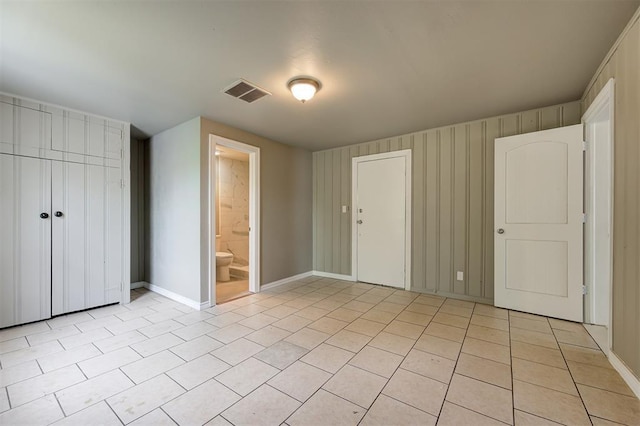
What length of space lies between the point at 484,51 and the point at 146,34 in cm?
233

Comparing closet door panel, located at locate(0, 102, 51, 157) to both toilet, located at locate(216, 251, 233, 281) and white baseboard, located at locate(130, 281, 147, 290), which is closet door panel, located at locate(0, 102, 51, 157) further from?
toilet, located at locate(216, 251, 233, 281)

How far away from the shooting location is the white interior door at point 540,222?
272cm

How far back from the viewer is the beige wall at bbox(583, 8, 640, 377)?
1.66 meters

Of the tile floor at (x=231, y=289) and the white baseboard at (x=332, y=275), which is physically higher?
the white baseboard at (x=332, y=275)

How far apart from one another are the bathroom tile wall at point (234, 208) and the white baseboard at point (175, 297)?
5.20ft

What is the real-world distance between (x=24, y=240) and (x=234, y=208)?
3191 mm

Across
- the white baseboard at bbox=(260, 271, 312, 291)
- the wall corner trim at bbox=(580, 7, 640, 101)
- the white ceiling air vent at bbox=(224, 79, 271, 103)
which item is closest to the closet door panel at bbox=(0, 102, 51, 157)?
the white ceiling air vent at bbox=(224, 79, 271, 103)

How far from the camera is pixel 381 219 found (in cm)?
419

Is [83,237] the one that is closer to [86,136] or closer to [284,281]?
[86,136]

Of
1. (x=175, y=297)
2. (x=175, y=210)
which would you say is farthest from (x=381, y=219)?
(x=175, y=297)

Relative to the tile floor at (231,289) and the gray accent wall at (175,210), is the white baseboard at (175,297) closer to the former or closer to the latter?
the gray accent wall at (175,210)

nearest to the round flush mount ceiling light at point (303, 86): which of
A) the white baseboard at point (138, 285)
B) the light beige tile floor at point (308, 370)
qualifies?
the light beige tile floor at point (308, 370)

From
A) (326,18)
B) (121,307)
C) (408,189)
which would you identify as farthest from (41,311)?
(408,189)

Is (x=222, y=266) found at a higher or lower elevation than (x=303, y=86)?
lower
